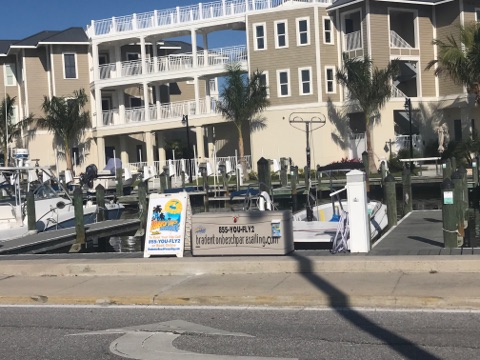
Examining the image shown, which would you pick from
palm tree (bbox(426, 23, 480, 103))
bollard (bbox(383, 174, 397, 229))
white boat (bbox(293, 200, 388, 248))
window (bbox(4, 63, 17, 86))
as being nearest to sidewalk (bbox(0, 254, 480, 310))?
white boat (bbox(293, 200, 388, 248))

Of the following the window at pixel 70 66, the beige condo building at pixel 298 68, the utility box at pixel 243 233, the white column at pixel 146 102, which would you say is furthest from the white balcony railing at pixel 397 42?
the utility box at pixel 243 233

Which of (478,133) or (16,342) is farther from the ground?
(478,133)

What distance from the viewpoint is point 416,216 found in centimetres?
2134

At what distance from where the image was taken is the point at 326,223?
18.6 meters

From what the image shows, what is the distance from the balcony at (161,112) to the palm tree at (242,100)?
2236 millimetres

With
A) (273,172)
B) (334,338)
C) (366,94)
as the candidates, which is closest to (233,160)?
(273,172)

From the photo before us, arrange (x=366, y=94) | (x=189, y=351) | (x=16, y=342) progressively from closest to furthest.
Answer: (x=189, y=351)
(x=16, y=342)
(x=366, y=94)

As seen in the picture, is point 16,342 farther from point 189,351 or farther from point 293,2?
point 293,2

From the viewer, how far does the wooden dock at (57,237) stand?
63.2ft

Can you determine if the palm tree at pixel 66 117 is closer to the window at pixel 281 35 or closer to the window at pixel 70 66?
the window at pixel 70 66

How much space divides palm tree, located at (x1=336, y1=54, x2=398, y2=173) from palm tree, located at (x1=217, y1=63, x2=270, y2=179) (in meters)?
5.05

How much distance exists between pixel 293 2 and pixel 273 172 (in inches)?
428

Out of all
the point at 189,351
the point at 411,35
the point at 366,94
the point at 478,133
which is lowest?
the point at 189,351

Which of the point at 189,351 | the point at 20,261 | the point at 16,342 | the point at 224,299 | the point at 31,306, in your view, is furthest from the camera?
the point at 20,261
